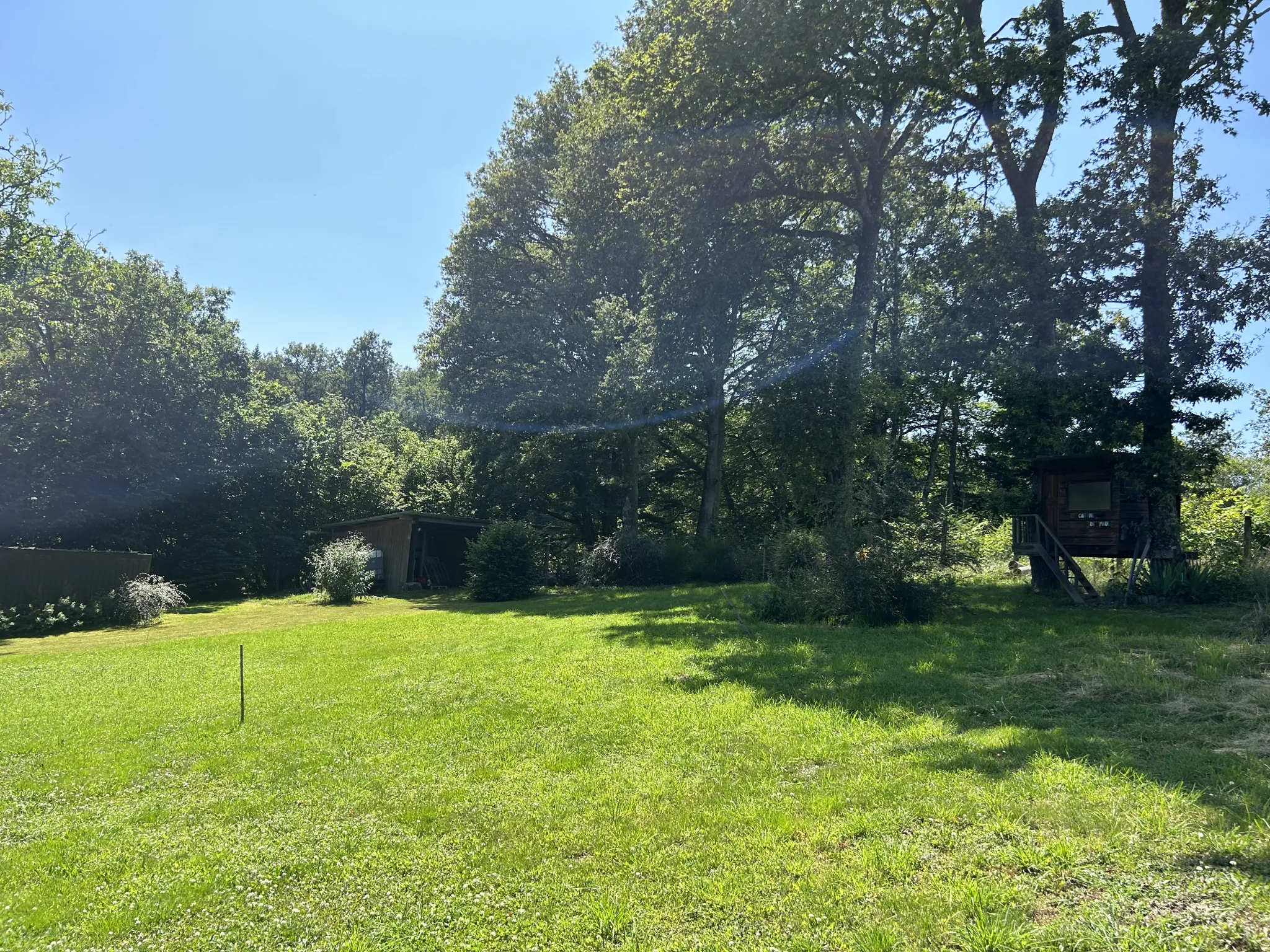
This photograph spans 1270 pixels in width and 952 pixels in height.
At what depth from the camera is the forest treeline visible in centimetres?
1459

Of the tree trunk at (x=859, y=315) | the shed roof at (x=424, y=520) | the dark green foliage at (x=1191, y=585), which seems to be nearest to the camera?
the dark green foliage at (x=1191, y=585)

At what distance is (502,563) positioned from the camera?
70.6 feet

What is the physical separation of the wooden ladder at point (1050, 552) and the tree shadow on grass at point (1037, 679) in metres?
1.19

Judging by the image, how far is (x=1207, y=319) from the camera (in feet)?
47.4

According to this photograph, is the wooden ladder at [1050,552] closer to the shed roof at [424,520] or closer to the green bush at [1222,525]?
the green bush at [1222,525]

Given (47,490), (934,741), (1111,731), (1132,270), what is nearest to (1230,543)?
(1132,270)

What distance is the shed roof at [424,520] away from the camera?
2659 centimetres

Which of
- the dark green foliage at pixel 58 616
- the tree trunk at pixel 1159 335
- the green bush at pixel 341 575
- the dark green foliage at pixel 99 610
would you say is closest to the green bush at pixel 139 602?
the dark green foliage at pixel 99 610

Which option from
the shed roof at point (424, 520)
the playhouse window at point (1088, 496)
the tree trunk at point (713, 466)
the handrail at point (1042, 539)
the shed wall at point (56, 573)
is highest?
the tree trunk at point (713, 466)

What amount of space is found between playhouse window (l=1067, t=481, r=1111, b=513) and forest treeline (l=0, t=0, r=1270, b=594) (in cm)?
58

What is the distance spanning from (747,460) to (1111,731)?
27.9m

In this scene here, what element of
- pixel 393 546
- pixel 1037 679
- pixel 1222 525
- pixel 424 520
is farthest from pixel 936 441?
pixel 1037 679

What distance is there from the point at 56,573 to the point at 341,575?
6.76m

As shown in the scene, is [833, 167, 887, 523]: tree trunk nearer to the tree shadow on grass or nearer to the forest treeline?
the forest treeline
